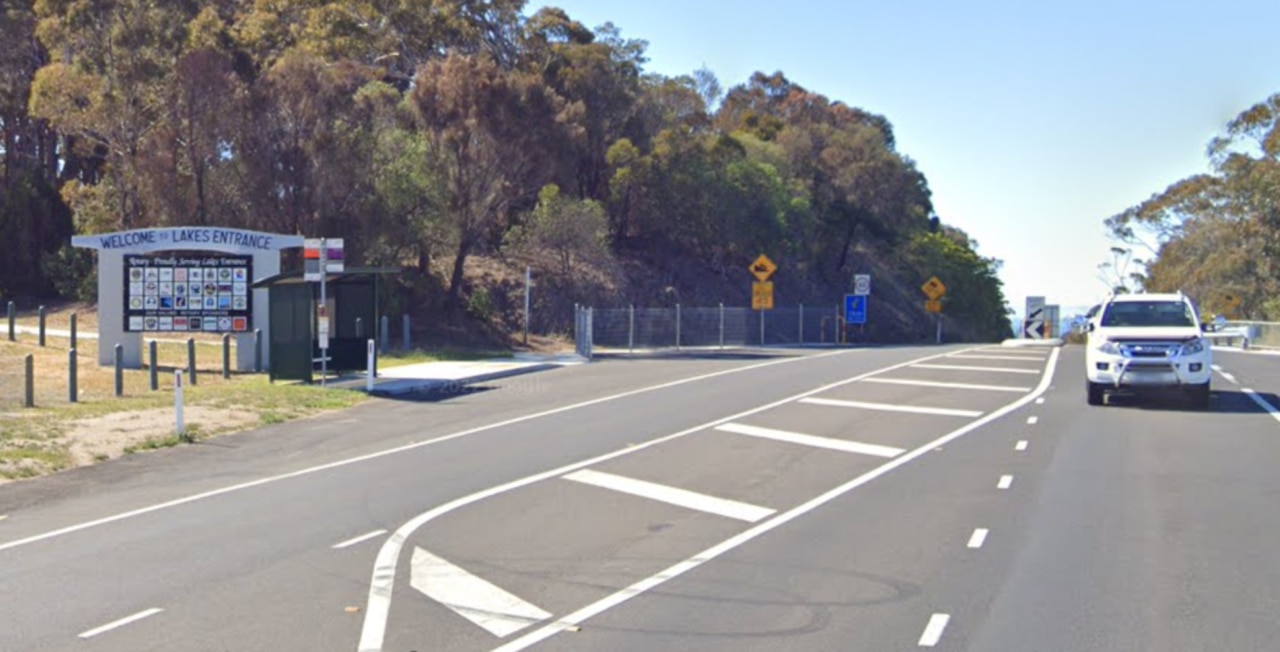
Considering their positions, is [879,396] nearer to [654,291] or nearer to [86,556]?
[86,556]

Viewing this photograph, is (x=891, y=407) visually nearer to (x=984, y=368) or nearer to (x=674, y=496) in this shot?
(x=984, y=368)

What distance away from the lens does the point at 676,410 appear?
2128 cm

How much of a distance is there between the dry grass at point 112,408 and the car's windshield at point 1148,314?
13301mm

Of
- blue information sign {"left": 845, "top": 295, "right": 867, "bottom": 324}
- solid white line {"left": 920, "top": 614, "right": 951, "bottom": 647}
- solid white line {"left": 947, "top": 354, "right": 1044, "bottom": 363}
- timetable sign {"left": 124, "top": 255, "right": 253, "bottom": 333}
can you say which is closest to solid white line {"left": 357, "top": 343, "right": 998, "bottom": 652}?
solid white line {"left": 920, "top": 614, "right": 951, "bottom": 647}

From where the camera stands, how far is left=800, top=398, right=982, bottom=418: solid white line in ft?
67.2

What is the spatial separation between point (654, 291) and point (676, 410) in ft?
101

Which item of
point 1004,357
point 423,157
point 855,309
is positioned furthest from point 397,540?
point 855,309

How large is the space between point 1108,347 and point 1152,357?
2.21 ft

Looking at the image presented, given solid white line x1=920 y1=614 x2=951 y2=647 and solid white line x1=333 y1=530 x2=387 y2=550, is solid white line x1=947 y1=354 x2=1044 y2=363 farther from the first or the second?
solid white line x1=920 y1=614 x2=951 y2=647

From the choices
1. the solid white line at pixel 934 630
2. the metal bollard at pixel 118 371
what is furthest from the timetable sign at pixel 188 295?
the solid white line at pixel 934 630

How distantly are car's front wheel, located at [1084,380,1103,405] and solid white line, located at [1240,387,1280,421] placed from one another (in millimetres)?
2527

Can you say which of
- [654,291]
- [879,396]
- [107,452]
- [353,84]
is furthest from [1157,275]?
[107,452]

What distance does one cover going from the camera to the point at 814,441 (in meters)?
17.3

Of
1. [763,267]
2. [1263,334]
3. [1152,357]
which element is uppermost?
[763,267]
